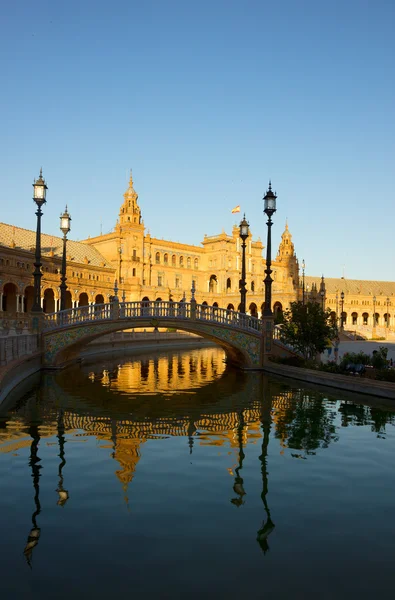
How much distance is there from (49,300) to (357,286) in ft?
315

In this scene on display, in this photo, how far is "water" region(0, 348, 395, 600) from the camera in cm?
651

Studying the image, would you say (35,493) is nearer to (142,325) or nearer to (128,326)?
(142,325)

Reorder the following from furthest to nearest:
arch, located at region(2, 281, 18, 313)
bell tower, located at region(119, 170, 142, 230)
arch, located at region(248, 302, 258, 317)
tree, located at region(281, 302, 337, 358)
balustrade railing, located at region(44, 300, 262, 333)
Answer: arch, located at region(248, 302, 258, 317), bell tower, located at region(119, 170, 142, 230), arch, located at region(2, 281, 18, 313), balustrade railing, located at region(44, 300, 262, 333), tree, located at region(281, 302, 337, 358)

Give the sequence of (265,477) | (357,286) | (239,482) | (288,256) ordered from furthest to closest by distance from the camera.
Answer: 1. (357,286)
2. (288,256)
3. (265,477)
4. (239,482)

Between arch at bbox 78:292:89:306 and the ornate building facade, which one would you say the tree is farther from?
arch at bbox 78:292:89:306

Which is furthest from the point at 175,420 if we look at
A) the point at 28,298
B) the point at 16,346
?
the point at 28,298

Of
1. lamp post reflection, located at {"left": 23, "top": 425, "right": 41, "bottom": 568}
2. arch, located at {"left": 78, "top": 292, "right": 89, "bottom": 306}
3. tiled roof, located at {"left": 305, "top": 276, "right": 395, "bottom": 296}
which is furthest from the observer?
tiled roof, located at {"left": 305, "top": 276, "right": 395, "bottom": 296}

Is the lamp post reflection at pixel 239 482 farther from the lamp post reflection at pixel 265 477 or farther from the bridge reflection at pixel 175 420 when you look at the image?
the lamp post reflection at pixel 265 477

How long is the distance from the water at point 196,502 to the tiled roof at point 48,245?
56.2 m

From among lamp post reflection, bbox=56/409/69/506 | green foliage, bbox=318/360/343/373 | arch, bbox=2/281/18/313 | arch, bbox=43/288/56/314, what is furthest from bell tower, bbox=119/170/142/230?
lamp post reflection, bbox=56/409/69/506

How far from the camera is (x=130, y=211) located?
9219cm

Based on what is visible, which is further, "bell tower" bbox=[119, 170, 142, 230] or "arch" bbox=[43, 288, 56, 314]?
"bell tower" bbox=[119, 170, 142, 230]

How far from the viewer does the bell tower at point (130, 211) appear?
91838 mm

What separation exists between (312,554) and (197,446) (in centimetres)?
607
